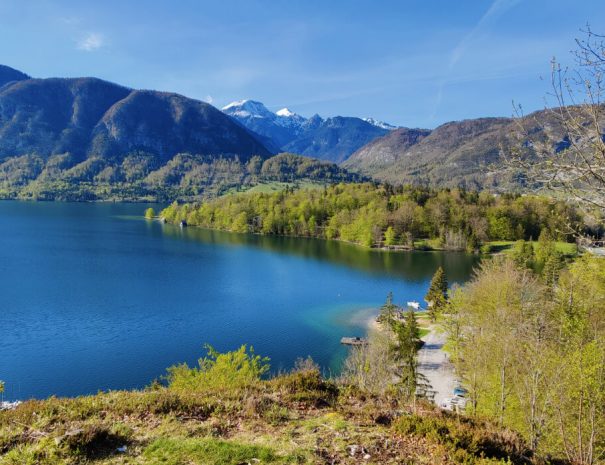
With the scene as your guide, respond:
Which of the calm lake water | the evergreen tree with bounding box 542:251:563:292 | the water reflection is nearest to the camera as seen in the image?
the calm lake water

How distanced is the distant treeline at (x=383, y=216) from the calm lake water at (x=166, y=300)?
13.7m

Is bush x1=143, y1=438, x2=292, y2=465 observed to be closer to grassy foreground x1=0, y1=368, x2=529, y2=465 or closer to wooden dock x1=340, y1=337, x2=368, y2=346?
grassy foreground x1=0, y1=368, x2=529, y2=465

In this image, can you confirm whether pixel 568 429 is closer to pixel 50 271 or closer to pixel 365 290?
pixel 365 290

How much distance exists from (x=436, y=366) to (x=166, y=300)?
4032 centimetres

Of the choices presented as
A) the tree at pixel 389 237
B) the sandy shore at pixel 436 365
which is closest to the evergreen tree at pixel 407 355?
the sandy shore at pixel 436 365

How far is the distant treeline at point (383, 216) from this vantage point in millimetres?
130750

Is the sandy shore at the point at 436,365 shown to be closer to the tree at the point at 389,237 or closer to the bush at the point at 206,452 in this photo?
the bush at the point at 206,452

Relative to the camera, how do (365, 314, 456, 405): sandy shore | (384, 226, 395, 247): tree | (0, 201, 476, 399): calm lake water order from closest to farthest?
(365, 314, 456, 405): sandy shore < (0, 201, 476, 399): calm lake water < (384, 226, 395, 247): tree

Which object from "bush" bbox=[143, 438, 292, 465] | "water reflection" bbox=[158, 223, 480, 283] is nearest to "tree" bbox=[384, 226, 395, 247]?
"water reflection" bbox=[158, 223, 480, 283]

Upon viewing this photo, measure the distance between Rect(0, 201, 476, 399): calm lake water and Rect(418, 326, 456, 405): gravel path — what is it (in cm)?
855

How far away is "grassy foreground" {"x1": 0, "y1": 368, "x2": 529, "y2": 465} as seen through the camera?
8.78m

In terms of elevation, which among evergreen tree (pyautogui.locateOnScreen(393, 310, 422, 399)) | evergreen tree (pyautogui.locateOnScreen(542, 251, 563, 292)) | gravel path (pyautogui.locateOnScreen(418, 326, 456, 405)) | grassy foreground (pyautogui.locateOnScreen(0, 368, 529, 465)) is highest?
grassy foreground (pyautogui.locateOnScreen(0, 368, 529, 465))

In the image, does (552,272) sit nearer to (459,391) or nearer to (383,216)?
(459,391)

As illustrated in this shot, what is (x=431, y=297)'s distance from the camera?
6038cm
